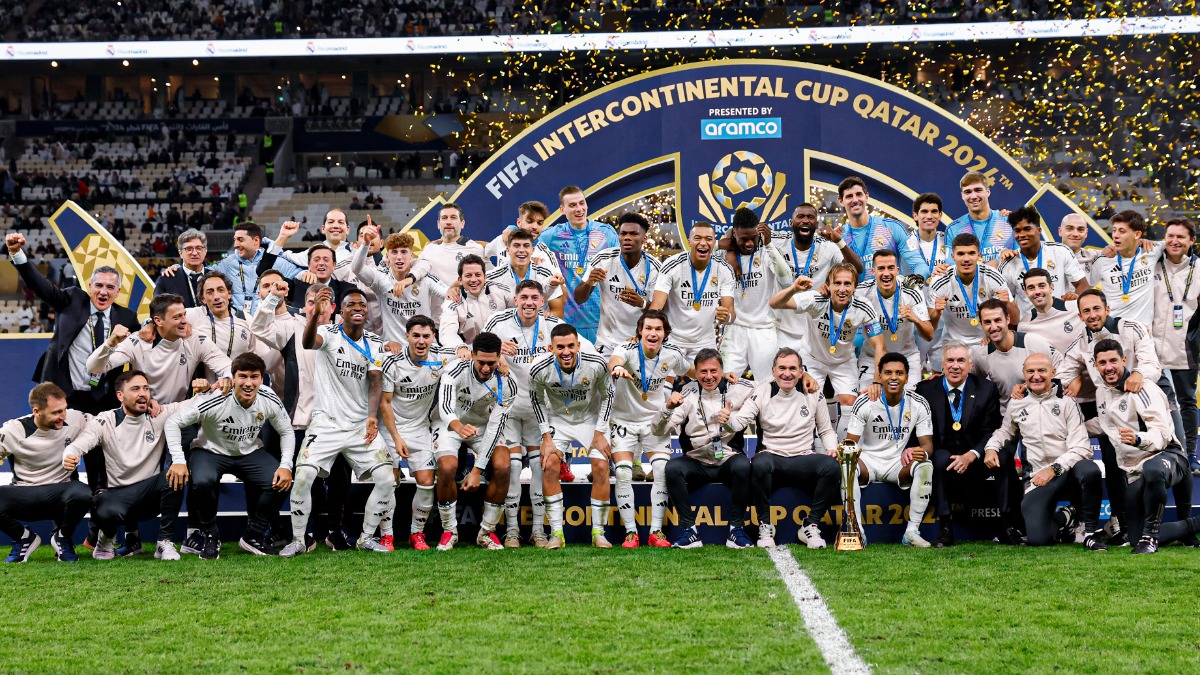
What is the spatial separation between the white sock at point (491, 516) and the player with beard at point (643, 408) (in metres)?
0.76

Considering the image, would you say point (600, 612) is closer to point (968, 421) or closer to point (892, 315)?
point (968, 421)

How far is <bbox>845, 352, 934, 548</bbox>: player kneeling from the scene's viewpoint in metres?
7.34

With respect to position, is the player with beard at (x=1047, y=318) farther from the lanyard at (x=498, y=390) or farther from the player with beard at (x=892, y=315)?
the lanyard at (x=498, y=390)

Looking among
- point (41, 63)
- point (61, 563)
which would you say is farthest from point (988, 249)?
point (41, 63)

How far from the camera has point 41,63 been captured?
114 ft

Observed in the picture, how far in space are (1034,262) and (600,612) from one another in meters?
4.83

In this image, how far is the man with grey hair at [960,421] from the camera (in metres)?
7.40

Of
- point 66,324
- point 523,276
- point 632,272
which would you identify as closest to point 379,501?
point 523,276

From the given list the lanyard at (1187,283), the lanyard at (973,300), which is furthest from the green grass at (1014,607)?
the lanyard at (1187,283)

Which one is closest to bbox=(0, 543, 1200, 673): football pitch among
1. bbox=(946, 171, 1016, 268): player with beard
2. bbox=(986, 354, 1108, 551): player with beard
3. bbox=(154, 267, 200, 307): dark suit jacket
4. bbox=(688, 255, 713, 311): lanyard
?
bbox=(986, 354, 1108, 551): player with beard

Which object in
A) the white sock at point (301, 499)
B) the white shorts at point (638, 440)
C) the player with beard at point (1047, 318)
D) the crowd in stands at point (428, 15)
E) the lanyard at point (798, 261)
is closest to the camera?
the white sock at point (301, 499)

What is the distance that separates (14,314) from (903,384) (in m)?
22.6

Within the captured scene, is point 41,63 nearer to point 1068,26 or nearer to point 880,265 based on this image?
point 1068,26

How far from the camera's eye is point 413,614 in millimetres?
5379
